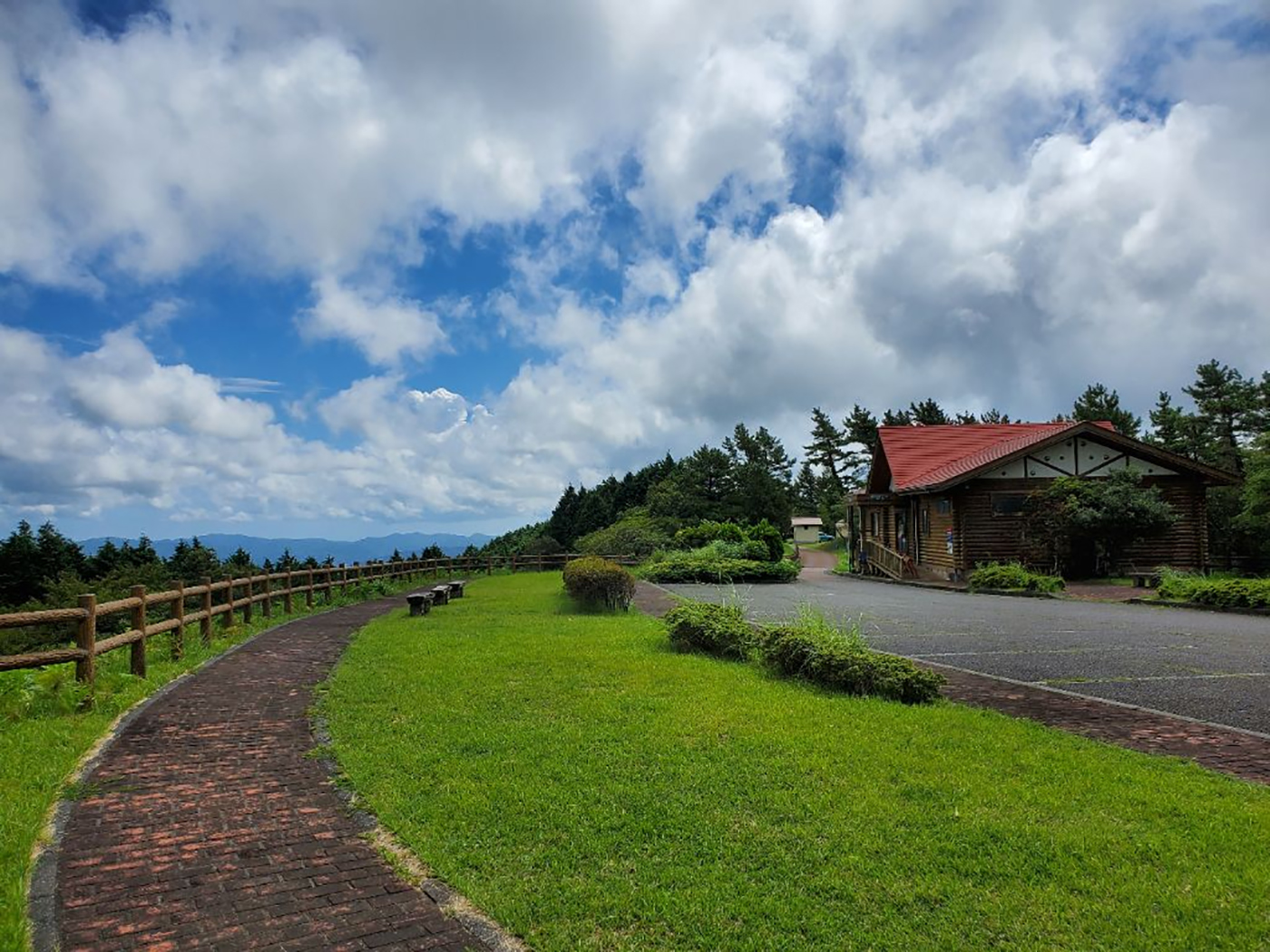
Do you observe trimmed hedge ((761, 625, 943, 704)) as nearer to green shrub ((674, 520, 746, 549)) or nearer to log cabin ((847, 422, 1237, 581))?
log cabin ((847, 422, 1237, 581))

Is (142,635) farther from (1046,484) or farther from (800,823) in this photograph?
(1046,484)

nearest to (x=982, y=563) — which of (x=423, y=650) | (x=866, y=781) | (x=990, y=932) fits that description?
(x=423, y=650)

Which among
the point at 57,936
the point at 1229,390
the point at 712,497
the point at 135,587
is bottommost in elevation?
the point at 57,936

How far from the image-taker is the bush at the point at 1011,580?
21.3 m

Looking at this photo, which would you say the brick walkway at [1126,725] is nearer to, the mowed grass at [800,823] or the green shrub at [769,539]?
the mowed grass at [800,823]

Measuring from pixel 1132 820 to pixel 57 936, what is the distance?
535cm

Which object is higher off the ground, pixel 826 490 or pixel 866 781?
pixel 826 490

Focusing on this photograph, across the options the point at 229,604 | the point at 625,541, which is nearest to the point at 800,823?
the point at 229,604

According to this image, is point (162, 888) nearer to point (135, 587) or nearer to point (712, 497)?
point (135, 587)

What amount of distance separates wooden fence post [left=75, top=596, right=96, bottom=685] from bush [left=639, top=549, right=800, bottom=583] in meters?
19.8

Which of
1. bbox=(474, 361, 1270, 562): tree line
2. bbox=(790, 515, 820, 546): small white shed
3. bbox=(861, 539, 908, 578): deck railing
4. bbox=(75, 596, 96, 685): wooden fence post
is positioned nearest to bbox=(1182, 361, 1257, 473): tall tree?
bbox=(474, 361, 1270, 562): tree line

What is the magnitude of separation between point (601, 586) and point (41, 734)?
10185mm

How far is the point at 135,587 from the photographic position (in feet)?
28.8

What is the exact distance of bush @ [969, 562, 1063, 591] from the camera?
2134cm
